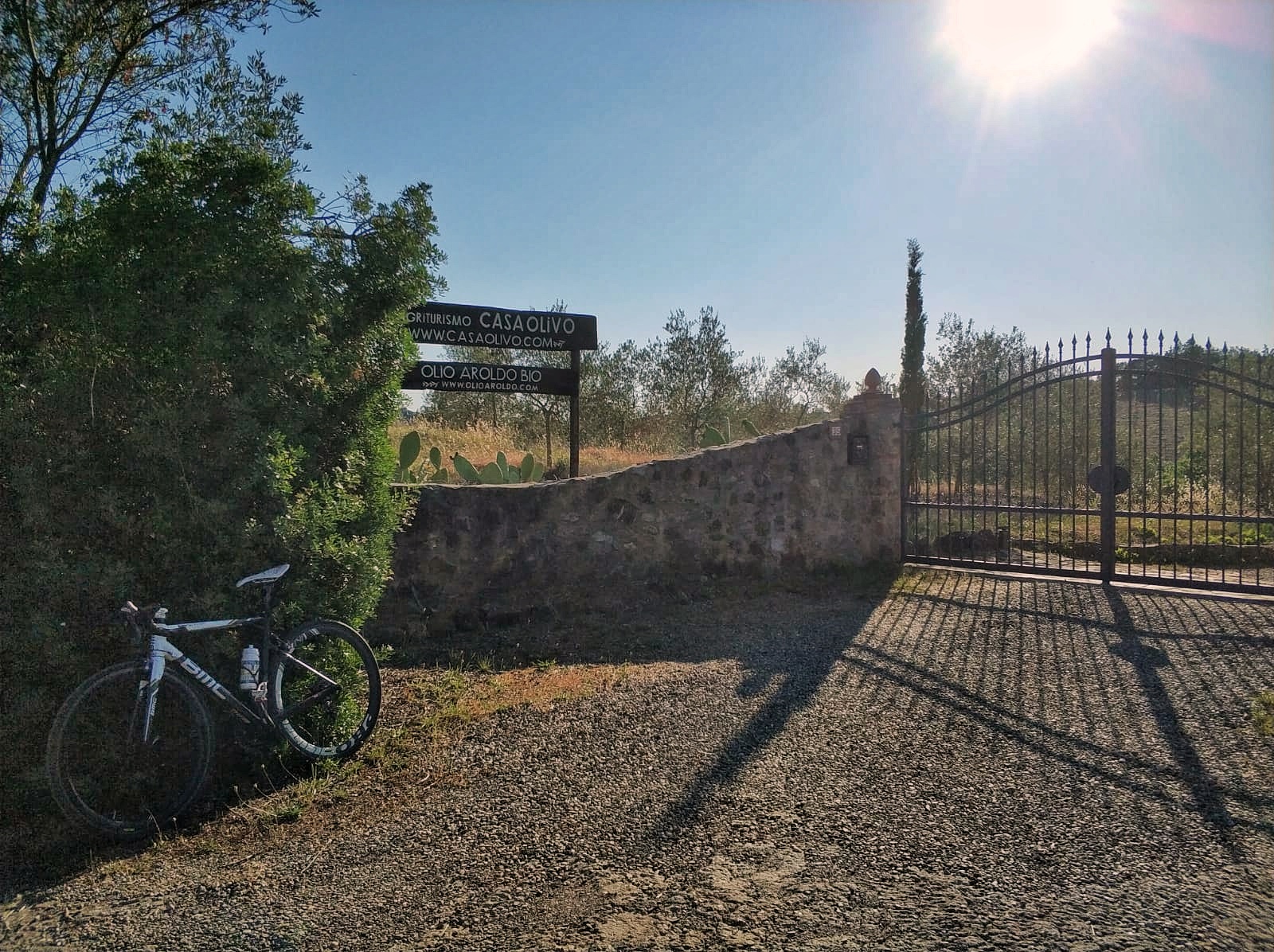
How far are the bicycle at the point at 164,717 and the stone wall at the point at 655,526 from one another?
251cm

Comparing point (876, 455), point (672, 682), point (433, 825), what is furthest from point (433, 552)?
point (876, 455)

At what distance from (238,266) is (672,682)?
3.44 m

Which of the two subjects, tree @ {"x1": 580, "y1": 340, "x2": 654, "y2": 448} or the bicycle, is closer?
the bicycle

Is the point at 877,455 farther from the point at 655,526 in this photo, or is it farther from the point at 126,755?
the point at 126,755

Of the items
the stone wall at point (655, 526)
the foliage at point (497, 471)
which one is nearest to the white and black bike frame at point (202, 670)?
the stone wall at point (655, 526)

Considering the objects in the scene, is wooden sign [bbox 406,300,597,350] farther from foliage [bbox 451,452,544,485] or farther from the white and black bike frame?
the white and black bike frame

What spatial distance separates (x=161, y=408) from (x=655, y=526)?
15.5 feet

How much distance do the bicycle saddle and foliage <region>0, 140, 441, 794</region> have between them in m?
0.11

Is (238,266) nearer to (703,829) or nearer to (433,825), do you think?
(433,825)

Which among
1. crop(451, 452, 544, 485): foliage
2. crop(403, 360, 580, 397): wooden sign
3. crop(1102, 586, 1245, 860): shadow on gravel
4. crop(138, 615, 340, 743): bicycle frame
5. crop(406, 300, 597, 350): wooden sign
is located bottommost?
crop(1102, 586, 1245, 860): shadow on gravel

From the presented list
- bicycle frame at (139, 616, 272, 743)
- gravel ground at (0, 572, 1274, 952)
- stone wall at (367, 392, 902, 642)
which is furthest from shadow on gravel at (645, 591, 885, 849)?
bicycle frame at (139, 616, 272, 743)

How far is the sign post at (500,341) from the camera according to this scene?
26.8 feet

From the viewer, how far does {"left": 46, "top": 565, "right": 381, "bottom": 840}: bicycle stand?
10.4 feet

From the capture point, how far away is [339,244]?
4020mm
